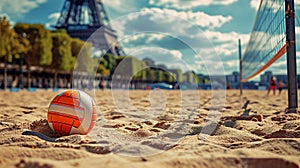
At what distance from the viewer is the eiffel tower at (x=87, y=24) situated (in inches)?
2345

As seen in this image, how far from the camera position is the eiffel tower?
59.6m

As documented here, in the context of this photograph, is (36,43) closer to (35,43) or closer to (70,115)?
(35,43)

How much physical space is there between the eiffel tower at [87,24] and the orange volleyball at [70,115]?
55.8 meters

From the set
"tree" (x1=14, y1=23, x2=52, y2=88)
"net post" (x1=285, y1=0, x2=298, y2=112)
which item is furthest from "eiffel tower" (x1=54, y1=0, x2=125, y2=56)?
"net post" (x1=285, y1=0, x2=298, y2=112)

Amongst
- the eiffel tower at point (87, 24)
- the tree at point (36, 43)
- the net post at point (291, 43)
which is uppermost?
the eiffel tower at point (87, 24)

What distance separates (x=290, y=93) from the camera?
19.0ft

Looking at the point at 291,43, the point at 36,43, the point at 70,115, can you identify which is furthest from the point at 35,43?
the point at 70,115

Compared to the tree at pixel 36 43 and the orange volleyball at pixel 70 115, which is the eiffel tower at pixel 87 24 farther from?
the orange volleyball at pixel 70 115

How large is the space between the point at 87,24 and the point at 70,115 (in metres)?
60.6

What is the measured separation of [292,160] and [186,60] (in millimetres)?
3961

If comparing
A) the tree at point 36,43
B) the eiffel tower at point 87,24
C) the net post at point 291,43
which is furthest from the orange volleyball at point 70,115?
the eiffel tower at point 87,24

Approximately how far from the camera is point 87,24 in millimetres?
61656

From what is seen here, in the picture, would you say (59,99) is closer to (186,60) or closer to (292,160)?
(292,160)

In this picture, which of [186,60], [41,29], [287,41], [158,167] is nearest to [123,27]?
[186,60]
